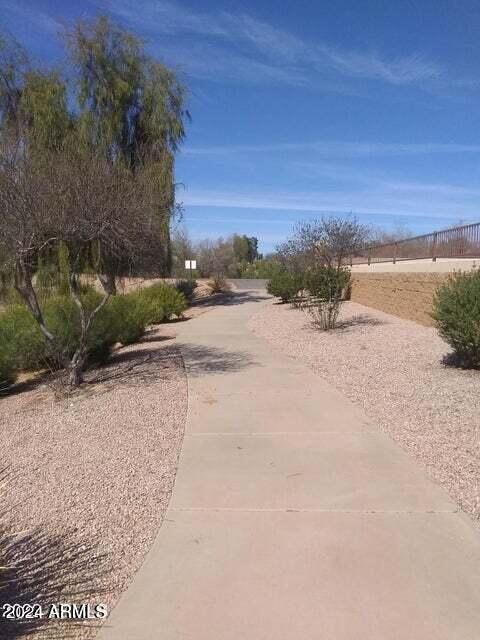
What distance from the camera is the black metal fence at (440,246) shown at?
568 inches

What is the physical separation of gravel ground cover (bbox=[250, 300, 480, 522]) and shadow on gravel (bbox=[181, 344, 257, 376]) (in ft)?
3.70

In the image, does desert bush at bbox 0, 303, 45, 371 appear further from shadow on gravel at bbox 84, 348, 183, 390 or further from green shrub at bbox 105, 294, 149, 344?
green shrub at bbox 105, 294, 149, 344

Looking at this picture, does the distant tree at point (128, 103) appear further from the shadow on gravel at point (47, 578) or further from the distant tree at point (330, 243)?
the shadow on gravel at point (47, 578)

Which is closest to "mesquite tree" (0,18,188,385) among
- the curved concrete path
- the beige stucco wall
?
the curved concrete path

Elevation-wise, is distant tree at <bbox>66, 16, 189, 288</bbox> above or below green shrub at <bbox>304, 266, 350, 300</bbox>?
above

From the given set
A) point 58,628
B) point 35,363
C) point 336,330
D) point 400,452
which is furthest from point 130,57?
point 58,628

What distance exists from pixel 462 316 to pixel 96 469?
6.10m

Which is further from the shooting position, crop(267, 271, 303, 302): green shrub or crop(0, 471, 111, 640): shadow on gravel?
crop(267, 271, 303, 302): green shrub

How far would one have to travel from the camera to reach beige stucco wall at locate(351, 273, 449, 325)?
15.6 metres

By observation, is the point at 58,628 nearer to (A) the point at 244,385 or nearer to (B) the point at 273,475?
(B) the point at 273,475

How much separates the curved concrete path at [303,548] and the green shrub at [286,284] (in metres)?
19.7

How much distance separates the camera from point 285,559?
3.51 metres

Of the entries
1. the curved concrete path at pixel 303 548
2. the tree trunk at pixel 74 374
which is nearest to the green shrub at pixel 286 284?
the tree trunk at pixel 74 374

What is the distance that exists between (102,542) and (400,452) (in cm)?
288
